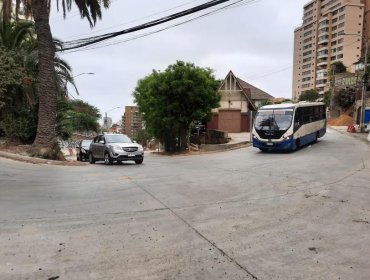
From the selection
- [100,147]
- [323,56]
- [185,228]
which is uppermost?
[323,56]

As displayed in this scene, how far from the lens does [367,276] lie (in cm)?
532

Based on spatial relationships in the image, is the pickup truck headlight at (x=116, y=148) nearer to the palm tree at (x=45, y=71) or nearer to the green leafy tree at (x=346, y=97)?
the palm tree at (x=45, y=71)

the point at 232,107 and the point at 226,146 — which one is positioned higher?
the point at 232,107

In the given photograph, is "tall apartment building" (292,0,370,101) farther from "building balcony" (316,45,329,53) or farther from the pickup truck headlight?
the pickup truck headlight

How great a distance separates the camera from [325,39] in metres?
140

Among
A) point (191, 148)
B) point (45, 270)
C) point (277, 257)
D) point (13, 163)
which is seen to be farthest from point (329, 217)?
point (191, 148)

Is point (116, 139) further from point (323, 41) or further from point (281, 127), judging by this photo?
point (323, 41)

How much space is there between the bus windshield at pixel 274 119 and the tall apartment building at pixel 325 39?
3827 inches

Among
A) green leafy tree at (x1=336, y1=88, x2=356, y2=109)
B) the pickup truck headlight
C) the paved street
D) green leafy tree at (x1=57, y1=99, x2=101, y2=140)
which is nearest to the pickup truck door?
the pickup truck headlight

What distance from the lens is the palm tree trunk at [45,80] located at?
2048 cm

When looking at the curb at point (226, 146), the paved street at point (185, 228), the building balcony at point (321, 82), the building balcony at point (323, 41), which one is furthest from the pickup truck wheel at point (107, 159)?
the building balcony at point (323, 41)

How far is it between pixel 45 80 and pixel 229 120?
113 ft

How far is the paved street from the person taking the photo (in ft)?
18.2

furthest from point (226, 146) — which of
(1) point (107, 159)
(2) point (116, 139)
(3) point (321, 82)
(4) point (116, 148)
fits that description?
(3) point (321, 82)
